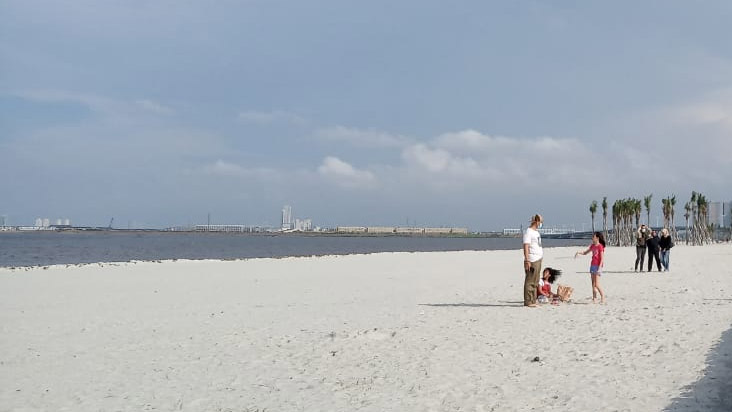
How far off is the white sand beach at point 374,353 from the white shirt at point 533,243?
3.53 feet

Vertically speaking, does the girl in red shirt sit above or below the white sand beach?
above

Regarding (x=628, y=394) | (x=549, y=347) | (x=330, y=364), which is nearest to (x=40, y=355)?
(x=330, y=364)

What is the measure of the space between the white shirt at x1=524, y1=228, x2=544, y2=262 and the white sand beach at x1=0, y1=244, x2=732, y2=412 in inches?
42.3

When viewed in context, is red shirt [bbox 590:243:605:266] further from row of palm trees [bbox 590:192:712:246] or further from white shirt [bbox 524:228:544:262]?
row of palm trees [bbox 590:192:712:246]

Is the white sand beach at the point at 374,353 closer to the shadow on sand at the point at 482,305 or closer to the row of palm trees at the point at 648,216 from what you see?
the shadow on sand at the point at 482,305

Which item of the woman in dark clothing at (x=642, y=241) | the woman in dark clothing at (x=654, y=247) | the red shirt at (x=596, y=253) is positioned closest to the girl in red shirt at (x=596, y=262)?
the red shirt at (x=596, y=253)

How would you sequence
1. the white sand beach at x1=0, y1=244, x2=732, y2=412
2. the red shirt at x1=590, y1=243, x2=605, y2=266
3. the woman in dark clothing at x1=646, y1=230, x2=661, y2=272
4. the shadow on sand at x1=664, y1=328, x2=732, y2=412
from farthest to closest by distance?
the woman in dark clothing at x1=646, y1=230, x2=661, y2=272 < the red shirt at x1=590, y1=243, x2=605, y2=266 < the white sand beach at x1=0, y1=244, x2=732, y2=412 < the shadow on sand at x1=664, y1=328, x2=732, y2=412

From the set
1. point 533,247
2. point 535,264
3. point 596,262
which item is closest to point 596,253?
point 596,262

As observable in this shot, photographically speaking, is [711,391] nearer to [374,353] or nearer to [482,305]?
[374,353]

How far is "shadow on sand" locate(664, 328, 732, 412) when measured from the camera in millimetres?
5566

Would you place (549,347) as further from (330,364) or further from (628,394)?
(330,364)

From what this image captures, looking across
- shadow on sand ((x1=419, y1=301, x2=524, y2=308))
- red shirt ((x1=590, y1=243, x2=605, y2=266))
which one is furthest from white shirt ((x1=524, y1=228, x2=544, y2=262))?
red shirt ((x1=590, y1=243, x2=605, y2=266))

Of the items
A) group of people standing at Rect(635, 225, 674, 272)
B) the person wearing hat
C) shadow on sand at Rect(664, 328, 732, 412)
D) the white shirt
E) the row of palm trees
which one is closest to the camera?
shadow on sand at Rect(664, 328, 732, 412)

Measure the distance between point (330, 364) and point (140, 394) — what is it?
2.41 metres
